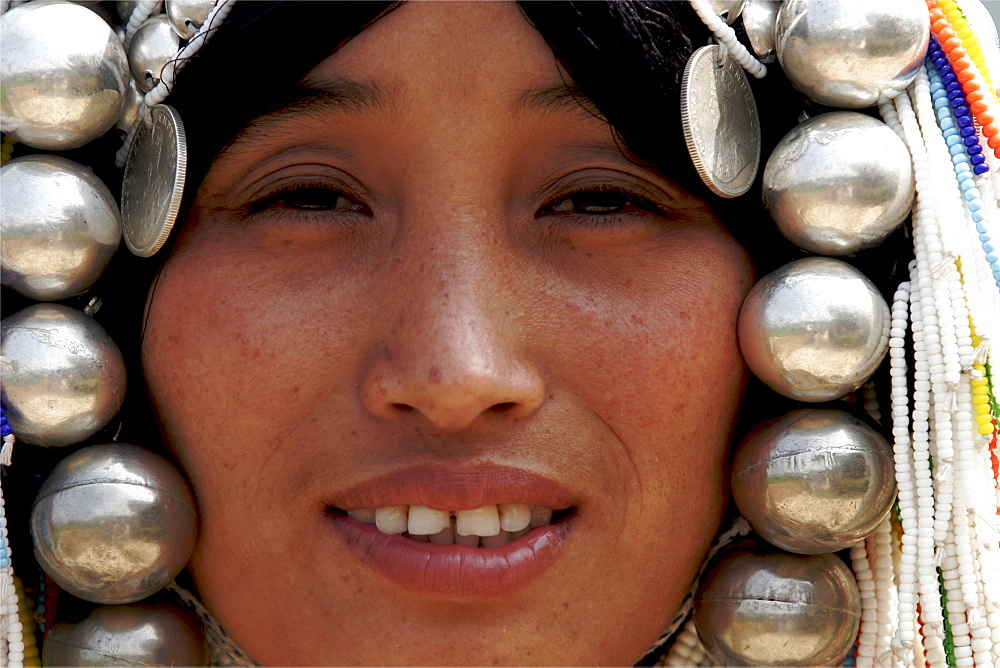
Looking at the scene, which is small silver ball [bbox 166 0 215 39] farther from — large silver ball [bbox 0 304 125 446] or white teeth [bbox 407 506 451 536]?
white teeth [bbox 407 506 451 536]

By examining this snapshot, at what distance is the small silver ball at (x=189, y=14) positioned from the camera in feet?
6.25

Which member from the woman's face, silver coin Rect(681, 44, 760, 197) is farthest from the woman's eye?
silver coin Rect(681, 44, 760, 197)

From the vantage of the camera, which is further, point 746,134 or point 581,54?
point 746,134

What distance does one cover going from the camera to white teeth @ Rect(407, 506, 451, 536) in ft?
6.01

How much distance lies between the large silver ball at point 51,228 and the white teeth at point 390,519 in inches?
24.5

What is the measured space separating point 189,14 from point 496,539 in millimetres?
977

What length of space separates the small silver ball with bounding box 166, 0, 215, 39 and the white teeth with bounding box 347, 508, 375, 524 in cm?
81

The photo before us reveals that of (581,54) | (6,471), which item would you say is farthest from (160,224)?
(581,54)

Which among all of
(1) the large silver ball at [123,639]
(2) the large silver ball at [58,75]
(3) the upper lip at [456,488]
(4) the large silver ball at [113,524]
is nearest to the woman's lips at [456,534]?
(3) the upper lip at [456,488]

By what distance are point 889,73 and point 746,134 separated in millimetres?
247

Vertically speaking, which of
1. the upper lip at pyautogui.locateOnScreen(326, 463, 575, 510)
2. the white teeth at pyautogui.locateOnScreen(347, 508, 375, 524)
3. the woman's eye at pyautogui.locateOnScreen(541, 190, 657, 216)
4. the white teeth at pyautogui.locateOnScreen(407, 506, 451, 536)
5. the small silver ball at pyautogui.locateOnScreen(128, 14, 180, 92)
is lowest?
the white teeth at pyautogui.locateOnScreen(347, 508, 375, 524)

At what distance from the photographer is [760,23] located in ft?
6.57

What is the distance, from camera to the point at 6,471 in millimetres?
1974

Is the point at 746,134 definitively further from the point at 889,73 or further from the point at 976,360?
the point at 976,360
